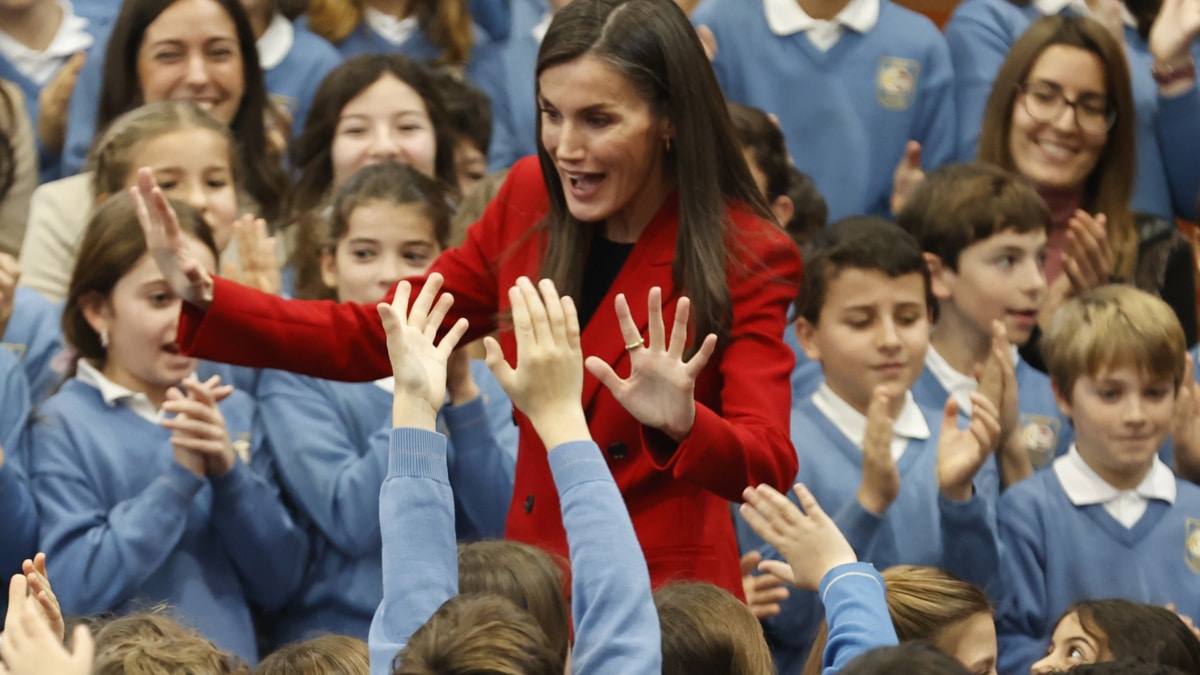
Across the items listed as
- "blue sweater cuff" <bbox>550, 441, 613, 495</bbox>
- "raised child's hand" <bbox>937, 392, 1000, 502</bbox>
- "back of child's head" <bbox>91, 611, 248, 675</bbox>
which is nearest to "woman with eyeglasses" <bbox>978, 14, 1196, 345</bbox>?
"raised child's hand" <bbox>937, 392, 1000, 502</bbox>

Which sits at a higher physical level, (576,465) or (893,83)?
(893,83)

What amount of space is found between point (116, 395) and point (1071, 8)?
3.08 m

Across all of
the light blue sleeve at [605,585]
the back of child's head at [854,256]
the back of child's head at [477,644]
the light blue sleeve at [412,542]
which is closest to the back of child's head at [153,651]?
the light blue sleeve at [412,542]

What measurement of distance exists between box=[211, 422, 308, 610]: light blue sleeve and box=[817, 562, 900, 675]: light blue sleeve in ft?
4.75

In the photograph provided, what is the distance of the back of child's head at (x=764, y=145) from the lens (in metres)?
3.95

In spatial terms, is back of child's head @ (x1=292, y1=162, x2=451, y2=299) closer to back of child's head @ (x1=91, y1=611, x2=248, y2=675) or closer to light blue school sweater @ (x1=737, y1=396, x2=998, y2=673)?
light blue school sweater @ (x1=737, y1=396, x2=998, y2=673)

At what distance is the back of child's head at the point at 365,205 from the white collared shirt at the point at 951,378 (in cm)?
113

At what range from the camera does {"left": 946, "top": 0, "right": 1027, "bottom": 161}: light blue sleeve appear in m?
4.84

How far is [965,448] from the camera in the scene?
321cm

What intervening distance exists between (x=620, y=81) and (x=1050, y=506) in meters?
1.55

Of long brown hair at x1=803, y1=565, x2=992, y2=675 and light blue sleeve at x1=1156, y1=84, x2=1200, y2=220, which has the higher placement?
light blue sleeve at x1=1156, y1=84, x2=1200, y2=220

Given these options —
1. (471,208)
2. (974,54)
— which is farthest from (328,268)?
(974,54)

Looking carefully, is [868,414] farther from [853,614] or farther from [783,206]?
[853,614]

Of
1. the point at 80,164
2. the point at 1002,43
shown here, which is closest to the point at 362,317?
the point at 80,164
